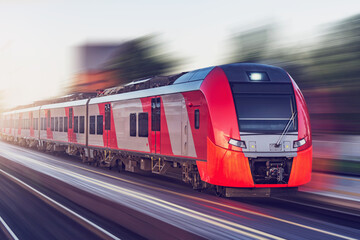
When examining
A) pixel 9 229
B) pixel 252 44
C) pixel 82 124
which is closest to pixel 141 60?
pixel 82 124

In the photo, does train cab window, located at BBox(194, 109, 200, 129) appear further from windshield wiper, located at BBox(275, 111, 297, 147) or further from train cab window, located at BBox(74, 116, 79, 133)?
train cab window, located at BBox(74, 116, 79, 133)

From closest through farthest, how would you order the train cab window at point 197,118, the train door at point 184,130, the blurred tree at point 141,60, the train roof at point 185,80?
the train roof at point 185,80 → the train cab window at point 197,118 → the train door at point 184,130 → the blurred tree at point 141,60

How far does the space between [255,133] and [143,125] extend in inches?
221

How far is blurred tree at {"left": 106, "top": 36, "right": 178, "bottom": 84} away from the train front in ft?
75.5

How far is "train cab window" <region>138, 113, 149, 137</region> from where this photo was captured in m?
15.4

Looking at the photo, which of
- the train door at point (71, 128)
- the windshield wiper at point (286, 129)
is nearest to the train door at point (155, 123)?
the windshield wiper at point (286, 129)

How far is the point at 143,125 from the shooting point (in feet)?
51.4

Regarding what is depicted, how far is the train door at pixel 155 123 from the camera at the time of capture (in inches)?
571

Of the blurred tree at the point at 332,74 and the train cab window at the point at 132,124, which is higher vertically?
the blurred tree at the point at 332,74

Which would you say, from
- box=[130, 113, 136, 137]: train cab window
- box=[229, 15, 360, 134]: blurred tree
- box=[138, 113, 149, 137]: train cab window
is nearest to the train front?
box=[138, 113, 149, 137]: train cab window

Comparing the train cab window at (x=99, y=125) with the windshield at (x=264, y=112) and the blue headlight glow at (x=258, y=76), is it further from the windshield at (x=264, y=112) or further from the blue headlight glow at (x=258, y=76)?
the windshield at (x=264, y=112)

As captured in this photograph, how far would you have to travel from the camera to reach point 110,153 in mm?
19891

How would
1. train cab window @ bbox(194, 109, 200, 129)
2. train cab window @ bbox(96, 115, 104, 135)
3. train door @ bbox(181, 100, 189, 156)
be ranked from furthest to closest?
train cab window @ bbox(96, 115, 104, 135)
train door @ bbox(181, 100, 189, 156)
train cab window @ bbox(194, 109, 200, 129)

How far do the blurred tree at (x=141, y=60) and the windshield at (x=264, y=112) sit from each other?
23.3m
